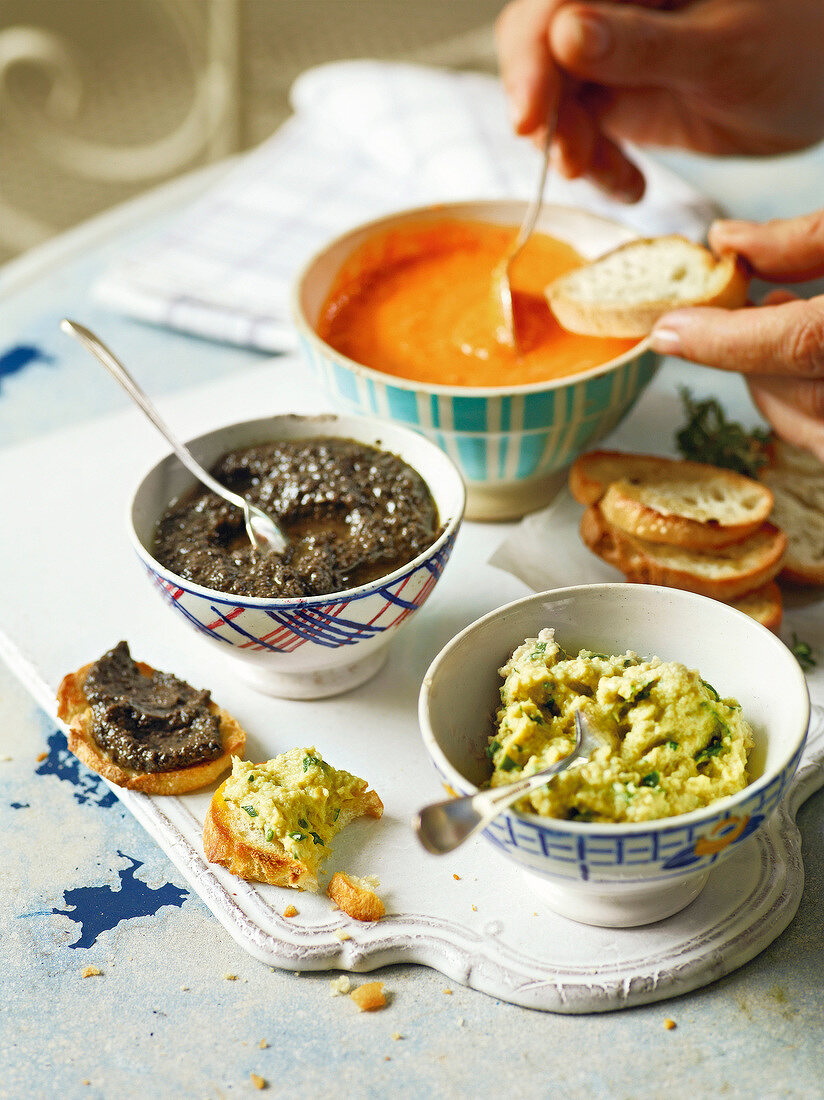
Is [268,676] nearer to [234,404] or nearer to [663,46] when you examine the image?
[234,404]

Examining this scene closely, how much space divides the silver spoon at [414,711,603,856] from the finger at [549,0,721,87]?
199cm

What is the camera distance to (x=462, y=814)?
1309mm

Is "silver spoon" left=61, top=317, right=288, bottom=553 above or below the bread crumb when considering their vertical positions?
above

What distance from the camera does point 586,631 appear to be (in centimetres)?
168

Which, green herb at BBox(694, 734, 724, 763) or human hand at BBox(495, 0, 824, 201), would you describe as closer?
green herb at BBox(694, 734, 724, 763)

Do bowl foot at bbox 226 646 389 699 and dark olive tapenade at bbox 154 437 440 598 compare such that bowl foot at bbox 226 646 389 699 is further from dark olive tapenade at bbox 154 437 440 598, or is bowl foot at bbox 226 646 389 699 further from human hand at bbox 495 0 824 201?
human hand at bbox 495 0 824 201

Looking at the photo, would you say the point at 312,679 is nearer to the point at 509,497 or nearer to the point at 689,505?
the point at 509,497

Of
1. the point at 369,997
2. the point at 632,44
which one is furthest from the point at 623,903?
the point at 632,44

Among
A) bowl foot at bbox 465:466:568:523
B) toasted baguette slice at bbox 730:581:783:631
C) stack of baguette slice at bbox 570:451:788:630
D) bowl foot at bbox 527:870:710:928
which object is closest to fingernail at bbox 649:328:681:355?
stack of baguette slice at bbox 570:451:788:630

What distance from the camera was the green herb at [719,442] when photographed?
92.0 inches

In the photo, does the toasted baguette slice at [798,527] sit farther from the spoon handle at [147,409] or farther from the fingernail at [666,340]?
the spoon handle at [147,409]

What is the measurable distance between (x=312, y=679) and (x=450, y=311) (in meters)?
1.00

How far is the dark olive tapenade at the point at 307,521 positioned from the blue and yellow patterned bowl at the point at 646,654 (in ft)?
0.94

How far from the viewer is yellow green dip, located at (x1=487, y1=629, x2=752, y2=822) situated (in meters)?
1.36
